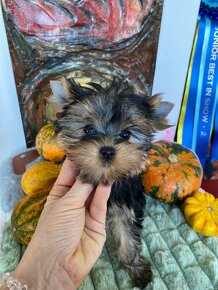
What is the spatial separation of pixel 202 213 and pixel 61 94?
3.89 ft

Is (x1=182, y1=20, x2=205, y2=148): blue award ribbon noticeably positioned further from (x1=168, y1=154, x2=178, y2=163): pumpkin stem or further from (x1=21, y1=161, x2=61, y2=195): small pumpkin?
(x1=21, y1=161, x2=61, y2=195): small pumpkin

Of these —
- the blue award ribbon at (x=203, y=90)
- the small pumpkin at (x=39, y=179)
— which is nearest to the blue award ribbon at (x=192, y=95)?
the blue award ribbon at (x=203, y=90)

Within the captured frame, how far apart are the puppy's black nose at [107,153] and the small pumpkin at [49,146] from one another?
40.1 inches

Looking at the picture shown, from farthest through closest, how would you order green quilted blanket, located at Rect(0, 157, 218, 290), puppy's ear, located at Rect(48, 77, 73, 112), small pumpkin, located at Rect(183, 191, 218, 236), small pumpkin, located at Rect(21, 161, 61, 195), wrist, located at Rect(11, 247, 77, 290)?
small pumpkin, located at Rect(21, 161, 61, 195)
small pumpkin, located at Rect(183, 191, 218, 236)
green quilted blanket, located at Rect(0, 157, 218, 290)
puppy's ear, located at Rect(48, 77, 73, 112)
wrist, located at Rect(11, 247, 77, 290)

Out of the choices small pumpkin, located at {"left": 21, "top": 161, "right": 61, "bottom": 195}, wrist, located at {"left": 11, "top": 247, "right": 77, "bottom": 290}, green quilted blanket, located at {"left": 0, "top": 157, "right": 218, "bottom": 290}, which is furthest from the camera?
small pumpkin, located at {"left": 21, "top": 161, "right": 61, "bottom": 195}

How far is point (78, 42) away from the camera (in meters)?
2.21

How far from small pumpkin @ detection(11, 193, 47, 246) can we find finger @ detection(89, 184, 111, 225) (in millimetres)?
490

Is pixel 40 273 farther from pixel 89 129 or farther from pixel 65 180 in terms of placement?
pixel 89 129

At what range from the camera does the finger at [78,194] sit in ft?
4.21

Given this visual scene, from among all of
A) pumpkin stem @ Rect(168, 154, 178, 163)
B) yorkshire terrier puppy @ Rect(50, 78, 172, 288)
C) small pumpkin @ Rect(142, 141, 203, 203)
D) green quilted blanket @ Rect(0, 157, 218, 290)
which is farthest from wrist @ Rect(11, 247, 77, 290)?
pumpkin stem @ Rect(168, 154, 178, 163)

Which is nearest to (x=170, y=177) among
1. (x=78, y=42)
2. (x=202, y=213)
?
(x=202, y=213)

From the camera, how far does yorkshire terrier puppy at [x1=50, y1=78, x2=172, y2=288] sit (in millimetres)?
1276

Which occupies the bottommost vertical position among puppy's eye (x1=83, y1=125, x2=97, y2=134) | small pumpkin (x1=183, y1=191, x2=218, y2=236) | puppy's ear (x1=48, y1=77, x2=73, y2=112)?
small pumpkin (x1=183, y1=191, x2=218, y2=236)

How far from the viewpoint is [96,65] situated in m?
2.33
